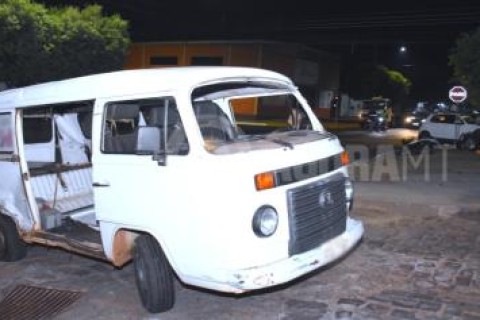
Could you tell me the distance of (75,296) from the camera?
6.00 meters

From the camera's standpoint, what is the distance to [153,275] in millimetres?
5195

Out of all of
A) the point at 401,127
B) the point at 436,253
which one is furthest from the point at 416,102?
the point at 436,253

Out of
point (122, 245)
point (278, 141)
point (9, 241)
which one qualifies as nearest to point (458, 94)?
point (278, 141)

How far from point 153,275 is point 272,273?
1.15 metres

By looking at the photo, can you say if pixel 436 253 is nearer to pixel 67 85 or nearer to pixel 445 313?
pixel 445 313

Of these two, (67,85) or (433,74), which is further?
(433,74)

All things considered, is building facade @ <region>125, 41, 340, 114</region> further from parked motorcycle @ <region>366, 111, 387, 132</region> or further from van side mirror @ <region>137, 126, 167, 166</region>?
van side mirror @ <region>137, 126, 167, 166</region>

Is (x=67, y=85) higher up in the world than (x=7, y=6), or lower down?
lower down

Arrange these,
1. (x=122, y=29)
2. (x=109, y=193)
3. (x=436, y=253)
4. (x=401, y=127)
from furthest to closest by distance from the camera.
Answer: (x=401, y=127) < (x=122, y=29) < (x=436, y=253) < (x=109, y=193)

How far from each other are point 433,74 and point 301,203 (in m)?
80.5

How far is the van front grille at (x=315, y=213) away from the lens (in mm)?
4922

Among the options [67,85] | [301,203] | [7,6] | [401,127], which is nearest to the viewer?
[301,203]

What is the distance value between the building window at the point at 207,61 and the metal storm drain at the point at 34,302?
33515 millimetres

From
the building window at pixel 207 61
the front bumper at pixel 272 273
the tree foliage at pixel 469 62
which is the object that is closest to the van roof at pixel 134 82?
the front bumper at pixel 272 273
